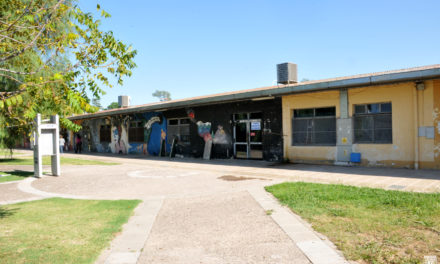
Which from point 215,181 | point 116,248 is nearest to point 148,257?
point 116,248

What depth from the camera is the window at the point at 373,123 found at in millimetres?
11867

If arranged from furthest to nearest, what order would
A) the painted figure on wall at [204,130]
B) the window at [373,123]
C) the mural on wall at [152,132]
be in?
the mural on wall at [152,132], the painted figure on wall at [204,130], the window at [373,123]

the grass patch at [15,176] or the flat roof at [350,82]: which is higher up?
the flat roof at [350,82]

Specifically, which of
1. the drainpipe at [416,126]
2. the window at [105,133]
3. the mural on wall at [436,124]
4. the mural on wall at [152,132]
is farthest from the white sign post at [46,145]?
the window at [105,133]

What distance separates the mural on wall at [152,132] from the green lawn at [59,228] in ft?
44.7

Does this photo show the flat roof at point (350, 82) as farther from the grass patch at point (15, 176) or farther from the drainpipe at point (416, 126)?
the grass patch at point (15, 176)

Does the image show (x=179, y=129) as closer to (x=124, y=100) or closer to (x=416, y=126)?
(x=124, y=100)

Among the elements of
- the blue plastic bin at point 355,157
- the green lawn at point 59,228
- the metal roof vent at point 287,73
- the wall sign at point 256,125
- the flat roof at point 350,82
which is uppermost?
the metal roof vent at point 287,73

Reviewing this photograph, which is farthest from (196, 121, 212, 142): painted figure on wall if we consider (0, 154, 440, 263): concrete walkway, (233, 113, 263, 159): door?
(0, 154, 440, 263): concrete walkway

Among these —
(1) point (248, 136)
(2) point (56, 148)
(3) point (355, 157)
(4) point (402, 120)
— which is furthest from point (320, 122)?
(2) point (56, 148)

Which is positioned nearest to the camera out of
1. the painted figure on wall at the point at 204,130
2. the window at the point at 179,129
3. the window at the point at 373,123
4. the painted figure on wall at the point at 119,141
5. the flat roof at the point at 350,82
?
the flat roof at the point at 350,82

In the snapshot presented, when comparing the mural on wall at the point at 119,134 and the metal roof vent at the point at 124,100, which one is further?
the metal roof vent at the point at 124,100

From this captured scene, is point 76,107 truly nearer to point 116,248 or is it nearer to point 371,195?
point 116,248

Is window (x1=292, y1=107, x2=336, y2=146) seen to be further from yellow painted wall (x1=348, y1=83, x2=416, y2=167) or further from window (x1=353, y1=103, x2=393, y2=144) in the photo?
yellow painted wall (x1=348, y1=83, x2=416, y2=167)
